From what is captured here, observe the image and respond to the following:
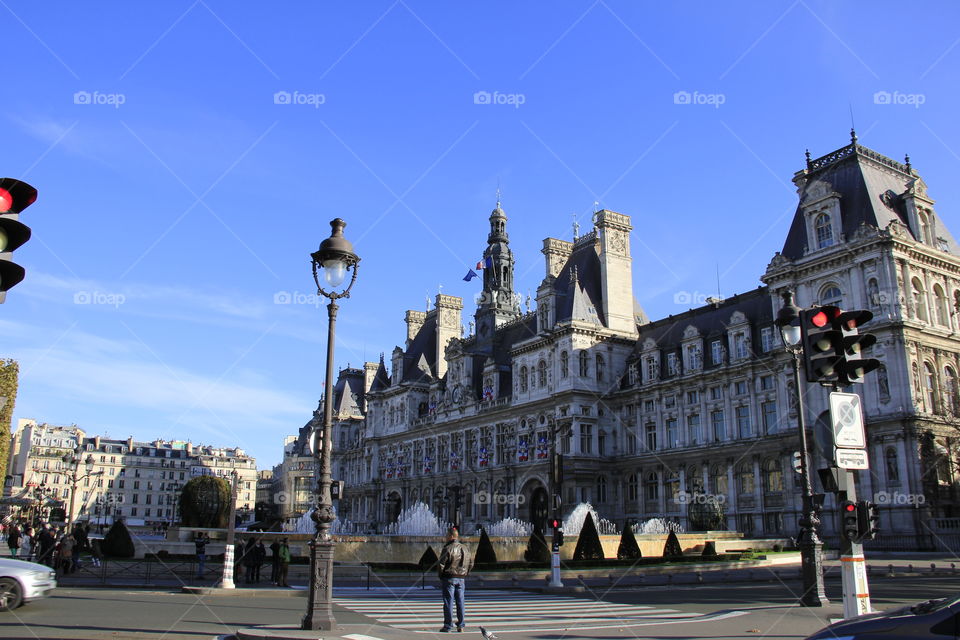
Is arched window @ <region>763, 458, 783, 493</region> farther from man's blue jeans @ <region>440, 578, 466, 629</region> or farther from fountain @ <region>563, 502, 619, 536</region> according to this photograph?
man's blue jeans @ <region>440, 578, 466, 629</region>

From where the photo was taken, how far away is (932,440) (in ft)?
124

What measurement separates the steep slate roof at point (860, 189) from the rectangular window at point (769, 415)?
27.5 feet

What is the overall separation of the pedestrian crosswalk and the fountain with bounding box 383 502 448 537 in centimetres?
3388

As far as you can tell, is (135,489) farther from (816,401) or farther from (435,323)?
(816,401)

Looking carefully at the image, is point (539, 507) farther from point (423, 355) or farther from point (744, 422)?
point (423, 355)

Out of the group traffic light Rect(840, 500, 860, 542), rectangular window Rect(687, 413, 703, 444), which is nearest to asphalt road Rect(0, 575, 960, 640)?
traffic light Rect(840, 500, 860, 542)

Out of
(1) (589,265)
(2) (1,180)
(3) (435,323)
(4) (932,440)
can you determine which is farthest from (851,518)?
(3) (435,323)

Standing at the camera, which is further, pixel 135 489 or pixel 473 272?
pixel 135 489

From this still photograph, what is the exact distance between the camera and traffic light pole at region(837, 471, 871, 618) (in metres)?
10.1

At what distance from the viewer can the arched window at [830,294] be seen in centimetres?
4165

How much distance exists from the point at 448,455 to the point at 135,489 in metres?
83.3

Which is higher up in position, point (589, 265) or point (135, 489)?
point (589, 265)

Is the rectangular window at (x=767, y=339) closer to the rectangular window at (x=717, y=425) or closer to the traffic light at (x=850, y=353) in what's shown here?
the rectangular window at (x=717, y=425)

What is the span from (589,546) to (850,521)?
24132 mm
